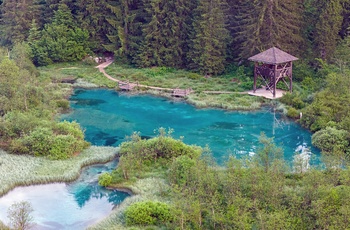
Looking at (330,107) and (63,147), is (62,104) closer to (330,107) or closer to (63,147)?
(63,147)

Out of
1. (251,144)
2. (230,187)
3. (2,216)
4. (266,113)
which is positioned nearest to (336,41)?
(266,113)

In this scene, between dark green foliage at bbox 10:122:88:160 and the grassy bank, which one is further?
the grassy bank

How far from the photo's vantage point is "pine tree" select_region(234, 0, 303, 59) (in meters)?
38.2

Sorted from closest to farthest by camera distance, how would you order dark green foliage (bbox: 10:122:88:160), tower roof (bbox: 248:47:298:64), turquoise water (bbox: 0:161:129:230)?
1. turquoise water (bbox: 0:161:129:230)
2. dark green foliage (bbox: 10:122:88:160)
3. tower roof (bbox: 248:47:298:64)

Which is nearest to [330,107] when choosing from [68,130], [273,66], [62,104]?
[273,66]

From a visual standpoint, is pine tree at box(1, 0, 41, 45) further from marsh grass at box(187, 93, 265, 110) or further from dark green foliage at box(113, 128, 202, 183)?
dark green foliage at box(113, 128, 202, 183)

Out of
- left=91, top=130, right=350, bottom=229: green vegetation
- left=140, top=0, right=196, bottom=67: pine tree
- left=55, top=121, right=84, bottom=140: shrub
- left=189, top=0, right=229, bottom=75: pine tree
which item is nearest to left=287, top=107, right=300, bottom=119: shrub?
left=91, top=130, right=350, bottom=229: green vegetation

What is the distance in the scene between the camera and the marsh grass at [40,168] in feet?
73.6

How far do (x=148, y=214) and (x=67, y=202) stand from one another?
168 inches

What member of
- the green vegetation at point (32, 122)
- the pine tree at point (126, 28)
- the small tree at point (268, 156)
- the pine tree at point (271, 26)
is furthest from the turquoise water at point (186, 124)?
the pine tree at point (126, 28)

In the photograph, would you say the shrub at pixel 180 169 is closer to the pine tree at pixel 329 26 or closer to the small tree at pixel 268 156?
the small tree at pixel 268 156

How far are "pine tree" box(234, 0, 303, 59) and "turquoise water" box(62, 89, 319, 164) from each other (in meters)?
7.46

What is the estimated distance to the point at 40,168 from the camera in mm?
23547

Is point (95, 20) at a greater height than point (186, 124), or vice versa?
point (95, 20)
